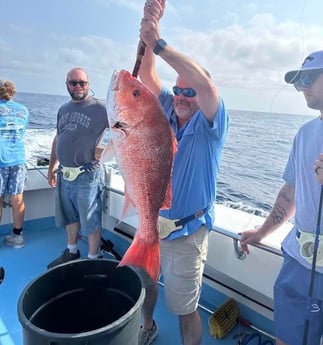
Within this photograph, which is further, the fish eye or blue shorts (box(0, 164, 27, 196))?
blue shorts (box(0, 164, 27, 196))

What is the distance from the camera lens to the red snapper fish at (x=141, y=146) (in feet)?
3.27

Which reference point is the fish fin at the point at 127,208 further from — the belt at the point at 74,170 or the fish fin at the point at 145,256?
the belt at the point at 74,170

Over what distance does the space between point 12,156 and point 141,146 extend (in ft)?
9.70

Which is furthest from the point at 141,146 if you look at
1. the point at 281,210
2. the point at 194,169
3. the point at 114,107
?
the point at 281,210

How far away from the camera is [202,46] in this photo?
162 inches

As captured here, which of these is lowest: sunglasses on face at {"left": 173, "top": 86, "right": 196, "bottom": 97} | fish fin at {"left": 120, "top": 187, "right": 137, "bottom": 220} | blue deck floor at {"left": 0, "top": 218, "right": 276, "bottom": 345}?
blue deck floor at {"left": 0, "top": 218, "right": 276, "bottom": 345}

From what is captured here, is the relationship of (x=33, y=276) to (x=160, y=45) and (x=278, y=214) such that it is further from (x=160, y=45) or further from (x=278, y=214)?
(x=160, y=45)

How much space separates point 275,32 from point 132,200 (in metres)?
2.65

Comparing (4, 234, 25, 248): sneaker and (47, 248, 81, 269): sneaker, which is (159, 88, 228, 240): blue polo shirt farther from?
(4, 234, 25, 248): sneaker

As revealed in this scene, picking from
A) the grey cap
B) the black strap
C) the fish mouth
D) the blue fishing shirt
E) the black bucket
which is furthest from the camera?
the blue fishing shirt

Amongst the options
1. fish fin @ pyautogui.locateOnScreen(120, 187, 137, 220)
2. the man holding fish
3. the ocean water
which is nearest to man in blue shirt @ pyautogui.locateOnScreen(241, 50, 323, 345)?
the man holding fish

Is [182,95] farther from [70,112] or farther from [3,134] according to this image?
[3,134]

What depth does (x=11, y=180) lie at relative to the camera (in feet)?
11.8

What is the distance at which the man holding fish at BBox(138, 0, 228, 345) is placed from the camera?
5.25ft
